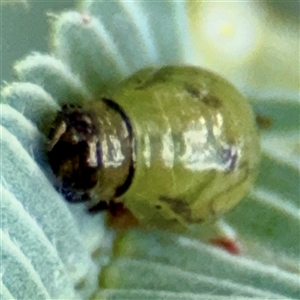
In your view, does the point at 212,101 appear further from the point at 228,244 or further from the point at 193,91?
the point at 228,244

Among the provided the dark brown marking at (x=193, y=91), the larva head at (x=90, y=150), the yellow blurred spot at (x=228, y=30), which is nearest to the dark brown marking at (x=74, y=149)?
the larva head at (x=90, y=150)

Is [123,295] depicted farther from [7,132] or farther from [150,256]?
[7,132]

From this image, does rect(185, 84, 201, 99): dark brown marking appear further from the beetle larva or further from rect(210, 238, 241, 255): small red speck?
rect(210, 238, 241, 255): small red speck

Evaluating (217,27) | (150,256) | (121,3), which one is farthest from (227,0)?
(150,256)

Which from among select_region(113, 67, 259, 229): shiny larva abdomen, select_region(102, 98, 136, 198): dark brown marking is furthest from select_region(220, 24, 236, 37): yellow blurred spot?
select_region(102, 98, 136, 198): dark brown marking

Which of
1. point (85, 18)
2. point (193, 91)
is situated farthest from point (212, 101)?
point (85, 18)
